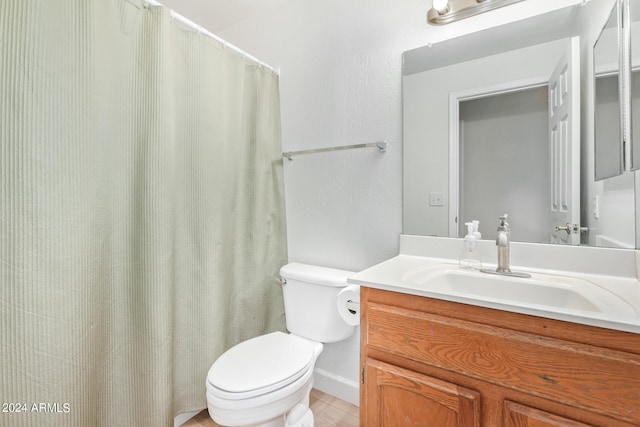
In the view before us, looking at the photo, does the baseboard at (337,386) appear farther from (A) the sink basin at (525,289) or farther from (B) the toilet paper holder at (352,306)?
(A) the sink basin at (525,289)

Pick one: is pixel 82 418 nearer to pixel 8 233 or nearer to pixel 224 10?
pixel 8 233

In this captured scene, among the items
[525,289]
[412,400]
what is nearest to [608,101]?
[525,289]

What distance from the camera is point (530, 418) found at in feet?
2.39

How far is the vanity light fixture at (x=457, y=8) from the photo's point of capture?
1247mm

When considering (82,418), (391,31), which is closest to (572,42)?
(391,31)

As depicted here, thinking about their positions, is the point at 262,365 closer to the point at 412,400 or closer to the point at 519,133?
the point at 412,400

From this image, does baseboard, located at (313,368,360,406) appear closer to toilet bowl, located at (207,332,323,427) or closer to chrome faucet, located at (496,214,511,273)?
toilet bowl, located at (207,332,323,427)

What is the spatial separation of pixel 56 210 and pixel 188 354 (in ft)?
2.77

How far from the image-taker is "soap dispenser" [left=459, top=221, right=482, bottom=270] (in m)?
1.18

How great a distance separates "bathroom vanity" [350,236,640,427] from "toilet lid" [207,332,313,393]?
351 mm

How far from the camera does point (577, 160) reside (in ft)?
3.68

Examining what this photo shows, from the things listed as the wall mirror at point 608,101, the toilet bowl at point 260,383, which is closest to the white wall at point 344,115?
the wall mirror at point 608,101

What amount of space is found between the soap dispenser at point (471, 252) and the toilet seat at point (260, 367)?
77cm

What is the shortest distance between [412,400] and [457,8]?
1560mm
